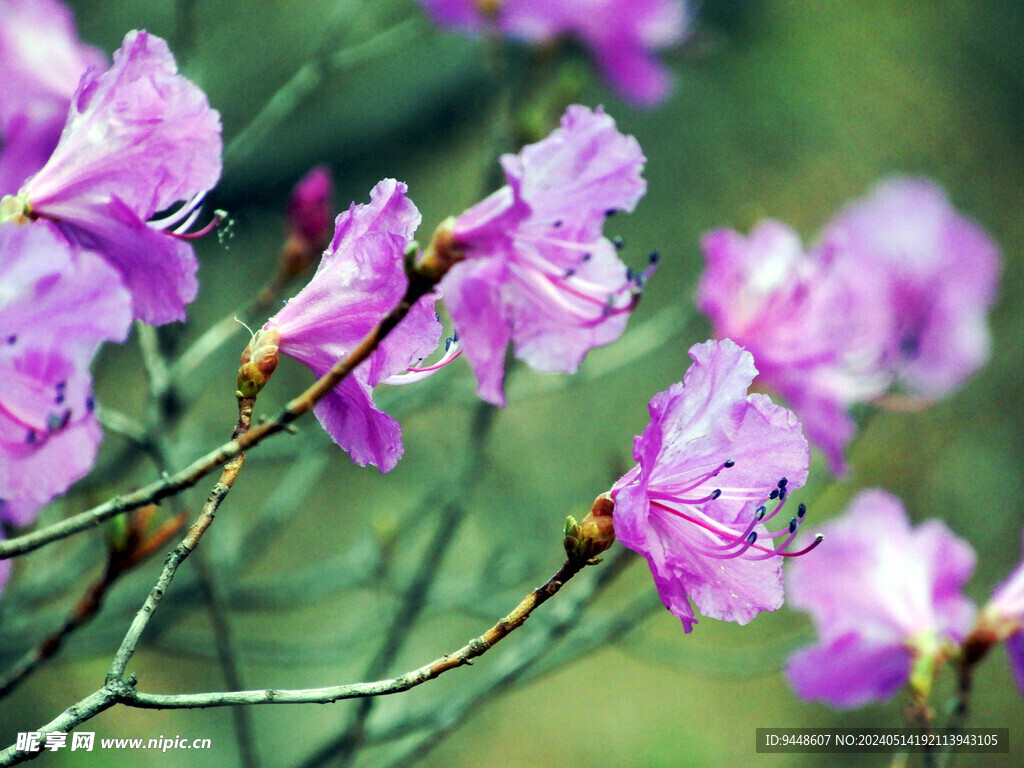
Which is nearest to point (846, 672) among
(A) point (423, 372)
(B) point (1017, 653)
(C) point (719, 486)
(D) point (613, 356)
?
(B) point (1017, 653)

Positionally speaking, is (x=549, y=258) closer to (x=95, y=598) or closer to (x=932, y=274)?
(x=95, y=598)

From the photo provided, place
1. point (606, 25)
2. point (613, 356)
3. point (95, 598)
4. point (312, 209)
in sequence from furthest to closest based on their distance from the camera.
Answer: point (613, 356)
point (606, 25)
point (312, 209)
point (95, 598)

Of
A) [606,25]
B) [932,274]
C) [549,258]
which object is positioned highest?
[549,258]

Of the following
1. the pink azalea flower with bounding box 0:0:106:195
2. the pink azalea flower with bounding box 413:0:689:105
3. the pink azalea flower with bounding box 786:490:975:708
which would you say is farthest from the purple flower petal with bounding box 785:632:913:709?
the pink azalea flower with bounding box 0:0:106:195

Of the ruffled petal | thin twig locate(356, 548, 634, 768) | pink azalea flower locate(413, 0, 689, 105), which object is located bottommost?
thin twig locate(356, 548, 634, 768)

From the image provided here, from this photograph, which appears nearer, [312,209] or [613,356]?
[312,209]

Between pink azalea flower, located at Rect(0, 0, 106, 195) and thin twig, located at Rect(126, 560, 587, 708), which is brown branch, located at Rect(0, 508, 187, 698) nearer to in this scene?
thin twig, located at Rect(126, 560, 587, 708)

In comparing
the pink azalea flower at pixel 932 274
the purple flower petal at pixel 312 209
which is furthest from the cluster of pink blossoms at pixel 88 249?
the pink azalea flower at pixel 932 274
